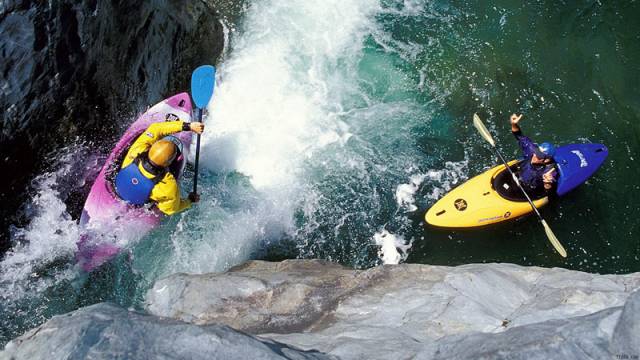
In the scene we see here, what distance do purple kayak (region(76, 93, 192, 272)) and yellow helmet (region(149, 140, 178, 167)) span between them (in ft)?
3.21

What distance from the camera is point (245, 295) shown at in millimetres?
5277

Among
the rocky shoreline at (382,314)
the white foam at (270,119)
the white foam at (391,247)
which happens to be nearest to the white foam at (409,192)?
the white foam at (391,247)

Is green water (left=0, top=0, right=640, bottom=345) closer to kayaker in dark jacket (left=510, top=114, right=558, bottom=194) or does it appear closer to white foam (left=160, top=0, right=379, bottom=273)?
white foam (left=160, top=0, right=379, bottom=273)

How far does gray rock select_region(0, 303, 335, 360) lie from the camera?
3.35 meters

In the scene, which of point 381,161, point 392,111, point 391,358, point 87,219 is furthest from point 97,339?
point 392,111

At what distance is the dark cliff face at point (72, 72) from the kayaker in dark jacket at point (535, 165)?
4.71 metres

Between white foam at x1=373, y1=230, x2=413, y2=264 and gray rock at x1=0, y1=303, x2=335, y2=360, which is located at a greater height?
gray rock at x1=0, y1=303, x2=335, y2=360

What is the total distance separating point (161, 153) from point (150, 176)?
32 centimetres

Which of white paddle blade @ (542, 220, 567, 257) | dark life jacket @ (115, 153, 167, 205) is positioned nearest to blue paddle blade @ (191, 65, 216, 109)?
dark life jacket @ (115, 153, 167, 205)

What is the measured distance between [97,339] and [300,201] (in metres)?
4.16

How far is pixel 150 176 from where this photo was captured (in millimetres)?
5828

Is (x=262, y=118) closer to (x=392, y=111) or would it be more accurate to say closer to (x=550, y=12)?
(x=392, y=111)

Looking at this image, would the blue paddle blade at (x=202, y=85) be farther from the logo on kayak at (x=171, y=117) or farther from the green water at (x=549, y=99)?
the green water at (x=549, y=99)

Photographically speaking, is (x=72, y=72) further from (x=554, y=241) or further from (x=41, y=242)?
(x=554, y=241)
